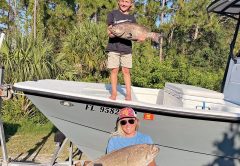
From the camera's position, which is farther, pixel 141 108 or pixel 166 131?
pixel 166 131

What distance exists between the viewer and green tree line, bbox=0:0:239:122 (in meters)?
10.0

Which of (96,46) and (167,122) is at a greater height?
(96,46)

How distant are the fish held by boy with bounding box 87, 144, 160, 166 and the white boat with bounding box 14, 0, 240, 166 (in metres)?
2.06

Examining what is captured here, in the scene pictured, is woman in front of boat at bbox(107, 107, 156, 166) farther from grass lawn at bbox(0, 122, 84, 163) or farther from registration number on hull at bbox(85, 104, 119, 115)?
grass lawn at bbox(0, 122, 84, 163)

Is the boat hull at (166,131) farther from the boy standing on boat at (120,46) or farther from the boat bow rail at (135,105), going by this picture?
the boy standing on boat at (120,46)

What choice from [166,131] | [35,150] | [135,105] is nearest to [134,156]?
[135,105]

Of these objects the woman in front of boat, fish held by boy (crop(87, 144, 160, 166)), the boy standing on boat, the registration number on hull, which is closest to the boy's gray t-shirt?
the boy standing on boat

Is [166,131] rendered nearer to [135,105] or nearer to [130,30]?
[135,105]

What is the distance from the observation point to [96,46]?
492 inches

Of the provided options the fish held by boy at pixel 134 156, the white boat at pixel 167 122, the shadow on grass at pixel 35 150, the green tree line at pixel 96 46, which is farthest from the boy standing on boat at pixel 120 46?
the green tree line at pixel 96 46

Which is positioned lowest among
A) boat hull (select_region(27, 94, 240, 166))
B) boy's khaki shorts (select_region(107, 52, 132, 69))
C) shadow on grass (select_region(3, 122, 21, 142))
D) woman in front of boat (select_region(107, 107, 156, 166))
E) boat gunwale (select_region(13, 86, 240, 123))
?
shadow on grass (select_region(3, 122, 21, 142))

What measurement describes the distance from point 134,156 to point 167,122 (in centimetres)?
226

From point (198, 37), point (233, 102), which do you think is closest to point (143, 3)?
point (198, 37)

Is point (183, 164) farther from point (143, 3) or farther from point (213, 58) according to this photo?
point (213, 58)
